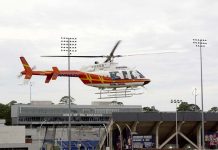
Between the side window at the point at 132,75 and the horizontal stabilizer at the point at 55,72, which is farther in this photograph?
the side window at the point at 132,75

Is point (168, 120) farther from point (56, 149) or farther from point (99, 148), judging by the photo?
point (56, 149)

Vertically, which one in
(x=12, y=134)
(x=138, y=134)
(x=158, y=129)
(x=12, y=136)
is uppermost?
(x=158, y=129)

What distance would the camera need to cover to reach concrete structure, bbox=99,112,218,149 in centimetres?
12412

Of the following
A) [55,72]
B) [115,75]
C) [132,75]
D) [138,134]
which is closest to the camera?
[55,72]

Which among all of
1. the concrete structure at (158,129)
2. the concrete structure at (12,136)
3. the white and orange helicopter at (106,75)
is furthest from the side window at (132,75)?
the concrete structure at (12,136)

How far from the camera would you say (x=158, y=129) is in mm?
133625

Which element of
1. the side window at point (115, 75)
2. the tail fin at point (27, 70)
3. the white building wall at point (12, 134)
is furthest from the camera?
the white building wall at point (12, 134)

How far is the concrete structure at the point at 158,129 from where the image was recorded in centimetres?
12412

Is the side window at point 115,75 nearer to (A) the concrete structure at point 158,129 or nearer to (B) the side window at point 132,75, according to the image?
(B) the side window at point 132,75

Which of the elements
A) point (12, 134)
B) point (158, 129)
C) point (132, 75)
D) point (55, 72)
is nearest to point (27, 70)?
point (55, 72)

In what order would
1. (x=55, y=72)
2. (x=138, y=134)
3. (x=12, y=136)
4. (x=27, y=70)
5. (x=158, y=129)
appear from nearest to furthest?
1. (x=55, y=72)
2. (x=27, y=70)
3. (x=12, y=136)
4. (x=138, y=134)
5. (x=158, y=129)

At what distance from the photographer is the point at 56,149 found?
126625 millimetres

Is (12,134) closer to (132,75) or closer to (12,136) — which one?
(12,136)

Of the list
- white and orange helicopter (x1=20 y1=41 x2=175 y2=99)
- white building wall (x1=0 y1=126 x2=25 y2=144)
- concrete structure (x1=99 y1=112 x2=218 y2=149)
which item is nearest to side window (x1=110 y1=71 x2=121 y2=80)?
white and orange helicopter (x1=20 y1=41 x2=175 y2=99)
